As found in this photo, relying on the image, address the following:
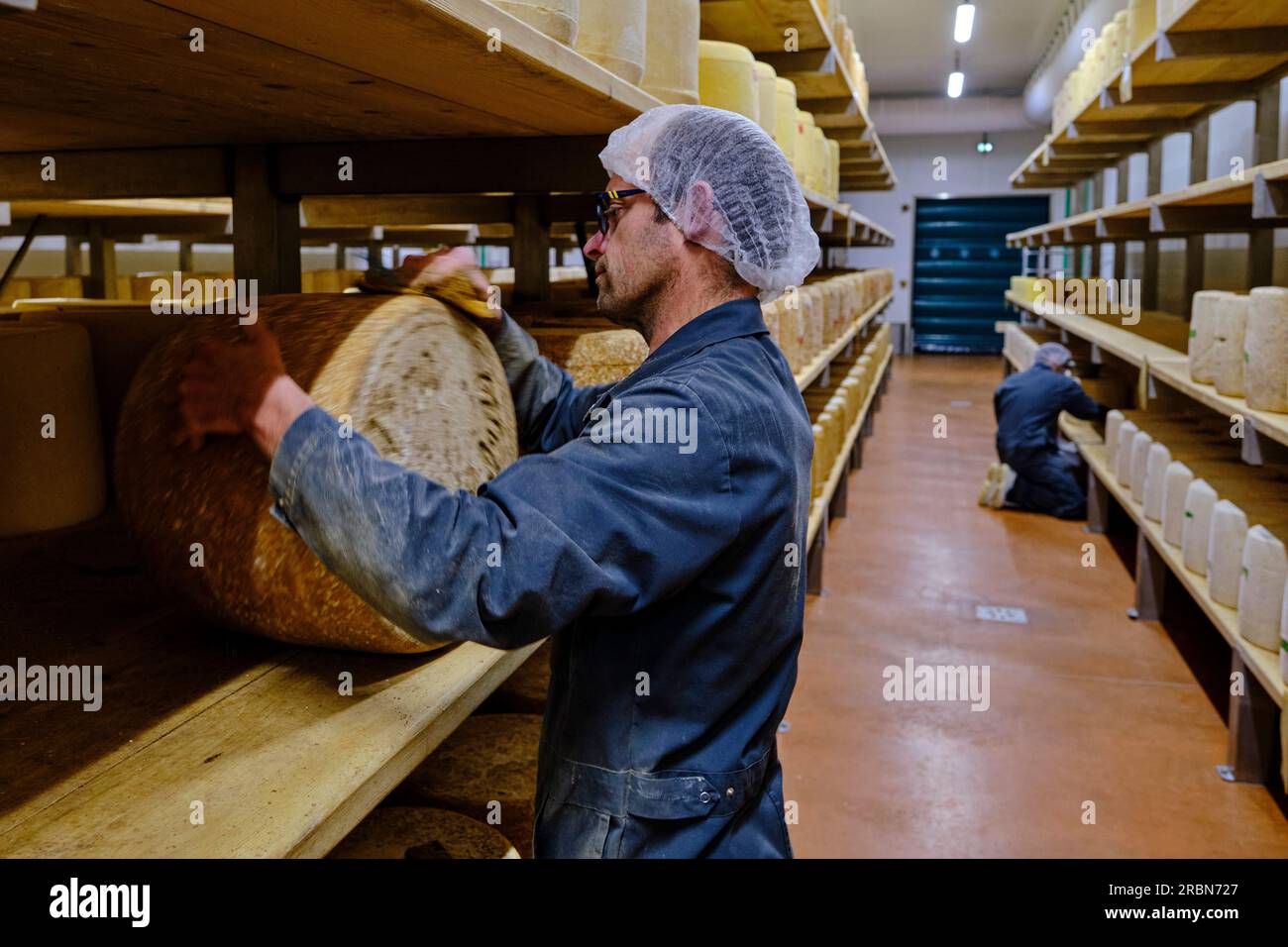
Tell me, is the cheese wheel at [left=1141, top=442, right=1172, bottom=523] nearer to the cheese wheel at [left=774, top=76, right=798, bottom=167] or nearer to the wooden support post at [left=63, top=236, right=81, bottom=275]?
the cheese wheel at [left=774, top=76, right=798, bottom=167]

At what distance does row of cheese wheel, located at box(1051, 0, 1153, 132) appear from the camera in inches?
209

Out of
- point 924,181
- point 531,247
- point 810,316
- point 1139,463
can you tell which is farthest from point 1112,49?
point 924,181

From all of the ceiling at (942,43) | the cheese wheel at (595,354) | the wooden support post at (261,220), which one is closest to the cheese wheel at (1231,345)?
the cheese wheel at (595,354)

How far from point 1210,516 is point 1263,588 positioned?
2.45 feet

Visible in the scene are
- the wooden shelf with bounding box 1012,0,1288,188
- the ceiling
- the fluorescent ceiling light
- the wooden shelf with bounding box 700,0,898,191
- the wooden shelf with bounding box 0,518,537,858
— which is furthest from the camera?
the ceiling

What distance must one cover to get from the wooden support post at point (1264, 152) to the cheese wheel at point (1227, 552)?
99.7 inches

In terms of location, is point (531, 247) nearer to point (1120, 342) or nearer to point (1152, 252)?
point (1120, 342)

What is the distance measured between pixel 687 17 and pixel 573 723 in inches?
52.9

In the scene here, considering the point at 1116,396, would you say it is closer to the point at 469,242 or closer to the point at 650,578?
the point at 469,242

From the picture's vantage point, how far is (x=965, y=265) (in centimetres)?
1709

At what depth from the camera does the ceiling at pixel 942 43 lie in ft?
37.1

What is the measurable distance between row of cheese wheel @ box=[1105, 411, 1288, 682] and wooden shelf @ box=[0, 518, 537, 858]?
90.0 inches

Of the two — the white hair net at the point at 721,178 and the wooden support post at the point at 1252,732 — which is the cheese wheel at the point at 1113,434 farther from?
the white hair net at the point at 721,178

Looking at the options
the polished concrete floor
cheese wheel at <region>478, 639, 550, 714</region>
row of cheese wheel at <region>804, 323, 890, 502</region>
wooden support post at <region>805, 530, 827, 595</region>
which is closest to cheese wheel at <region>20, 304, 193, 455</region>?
cheese wheel at <region>478, 639, 550, 714</region>
